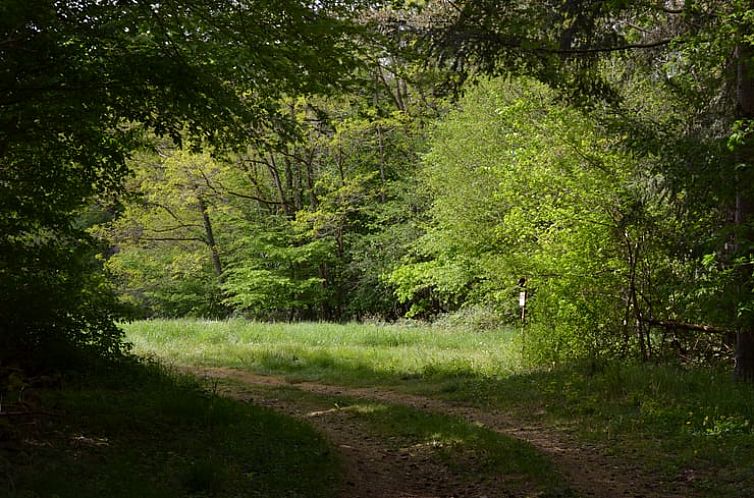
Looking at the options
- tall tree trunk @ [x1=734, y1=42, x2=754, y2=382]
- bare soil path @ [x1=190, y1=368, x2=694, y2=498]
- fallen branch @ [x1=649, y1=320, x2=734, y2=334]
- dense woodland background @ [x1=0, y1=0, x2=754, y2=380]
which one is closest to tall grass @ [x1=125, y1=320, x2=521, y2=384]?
dense woodland background @ [x1=0, y1=0, x2=754, y2=380]

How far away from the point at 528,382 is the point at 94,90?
903 cm

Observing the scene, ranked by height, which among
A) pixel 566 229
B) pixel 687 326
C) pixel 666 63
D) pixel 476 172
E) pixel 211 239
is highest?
pixel 666 63

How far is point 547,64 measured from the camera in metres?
9.31

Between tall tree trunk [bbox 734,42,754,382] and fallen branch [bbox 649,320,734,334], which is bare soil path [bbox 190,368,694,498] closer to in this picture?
tall tree trunk [bbox 734,42,754,382]

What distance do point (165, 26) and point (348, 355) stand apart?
11.3 m

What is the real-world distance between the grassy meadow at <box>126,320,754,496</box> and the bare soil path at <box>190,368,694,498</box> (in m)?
0.30

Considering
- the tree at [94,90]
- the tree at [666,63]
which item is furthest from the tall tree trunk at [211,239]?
the tree at [666,63]

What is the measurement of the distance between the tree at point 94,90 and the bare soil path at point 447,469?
13.6 ft

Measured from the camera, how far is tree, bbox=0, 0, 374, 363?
7027 mm

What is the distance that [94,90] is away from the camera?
731 cm

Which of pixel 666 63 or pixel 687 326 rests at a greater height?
pixel 666 63

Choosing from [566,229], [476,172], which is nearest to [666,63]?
[566,229]

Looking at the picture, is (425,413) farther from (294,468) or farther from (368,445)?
(294,468)

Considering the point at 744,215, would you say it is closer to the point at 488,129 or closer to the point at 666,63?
the point at 666,63
